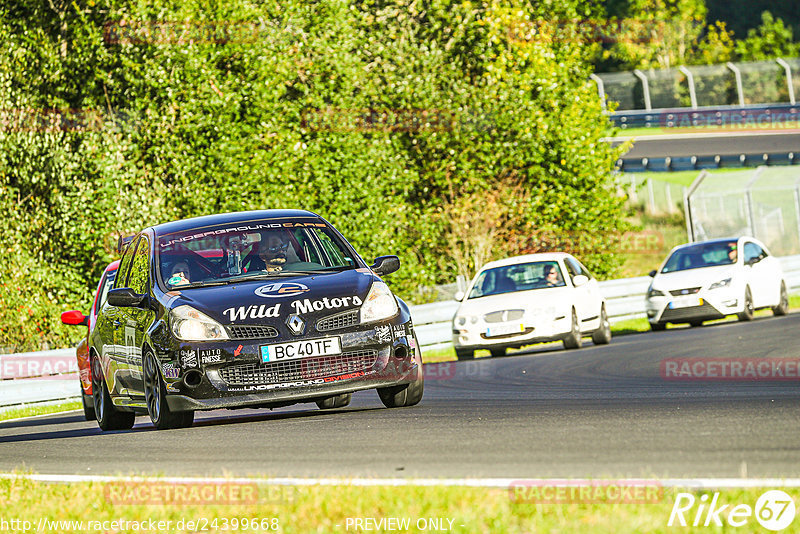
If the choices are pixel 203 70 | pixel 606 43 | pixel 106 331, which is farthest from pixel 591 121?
pixel 606 43

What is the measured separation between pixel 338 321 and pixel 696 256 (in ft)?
52.1

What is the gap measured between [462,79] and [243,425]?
24.4m

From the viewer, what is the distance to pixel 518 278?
21422 millimetres

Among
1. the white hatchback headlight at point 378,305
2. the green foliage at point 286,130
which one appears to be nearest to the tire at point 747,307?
the green foliage at point 286,130

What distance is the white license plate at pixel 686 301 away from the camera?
23.1 metres

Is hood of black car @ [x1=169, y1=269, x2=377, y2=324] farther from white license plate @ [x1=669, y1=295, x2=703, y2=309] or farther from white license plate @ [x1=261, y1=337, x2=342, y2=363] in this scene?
white license plate @ [x1=669, y1=295, x2=703, y2=309]

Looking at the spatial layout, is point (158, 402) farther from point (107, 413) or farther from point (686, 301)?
point (686, 301)

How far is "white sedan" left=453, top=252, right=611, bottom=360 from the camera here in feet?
64.8

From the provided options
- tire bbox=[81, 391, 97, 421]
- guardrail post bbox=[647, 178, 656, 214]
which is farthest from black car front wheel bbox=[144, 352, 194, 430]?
guardrail post bbox=[647, 178, 656, 214]

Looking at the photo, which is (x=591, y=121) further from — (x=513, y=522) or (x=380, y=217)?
(x=513, y=522)

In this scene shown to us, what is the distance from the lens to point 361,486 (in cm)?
657

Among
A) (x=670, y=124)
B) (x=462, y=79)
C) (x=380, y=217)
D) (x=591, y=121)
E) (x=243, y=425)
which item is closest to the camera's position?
(x=243, y=425)

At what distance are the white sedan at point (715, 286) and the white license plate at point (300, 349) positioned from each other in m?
14.1

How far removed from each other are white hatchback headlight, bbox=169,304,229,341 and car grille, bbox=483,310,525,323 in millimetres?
10171
